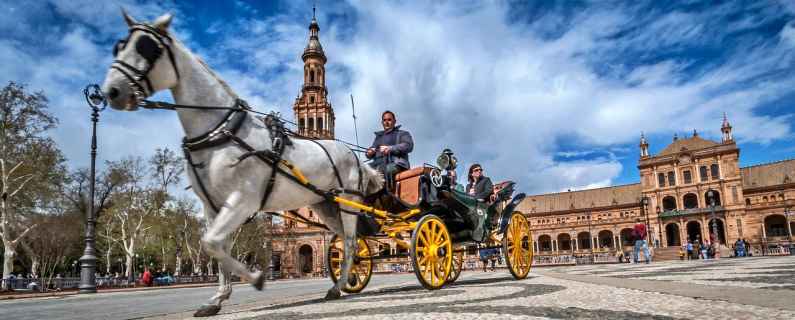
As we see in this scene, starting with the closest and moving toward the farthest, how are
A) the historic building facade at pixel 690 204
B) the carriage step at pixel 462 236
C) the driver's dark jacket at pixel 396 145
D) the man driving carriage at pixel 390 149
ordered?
the man driving carriage at pixel 390 149, the driver's dark jacket at pixel 396 145, the carriage step at pixel 462 236, the historic building facade at pixel 690 204

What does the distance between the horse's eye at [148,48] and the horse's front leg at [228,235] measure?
124 centimetres

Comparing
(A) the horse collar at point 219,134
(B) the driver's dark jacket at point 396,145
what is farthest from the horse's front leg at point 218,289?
(B) the driver's dark jacket at point 396,145

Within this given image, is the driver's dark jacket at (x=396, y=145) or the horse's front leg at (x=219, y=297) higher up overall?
the driver's dark jacket at (x=396, y=145)

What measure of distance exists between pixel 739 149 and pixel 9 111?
72.8 metres

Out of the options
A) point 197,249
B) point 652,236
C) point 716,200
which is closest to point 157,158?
point 197,249

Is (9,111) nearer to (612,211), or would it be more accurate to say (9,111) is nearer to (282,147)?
(282,147)

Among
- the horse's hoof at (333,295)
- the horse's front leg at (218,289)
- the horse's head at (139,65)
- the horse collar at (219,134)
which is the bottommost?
the horse's hoof at (333,295)

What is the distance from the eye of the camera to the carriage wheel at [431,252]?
542 centimetres

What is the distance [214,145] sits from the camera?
4.13 meters

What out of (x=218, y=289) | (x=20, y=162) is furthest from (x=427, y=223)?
(x=20, y=162)

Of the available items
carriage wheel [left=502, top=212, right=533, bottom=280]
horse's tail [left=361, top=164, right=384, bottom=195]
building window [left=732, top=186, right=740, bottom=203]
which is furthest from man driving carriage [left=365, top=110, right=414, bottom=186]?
building window [left=732, top=186, right=740, bottom=203]

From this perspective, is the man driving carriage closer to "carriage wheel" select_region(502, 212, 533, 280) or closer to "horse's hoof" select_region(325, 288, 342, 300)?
"horse's hoof" select_region(325, 288, 342, 300)

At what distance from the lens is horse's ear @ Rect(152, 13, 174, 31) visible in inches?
159

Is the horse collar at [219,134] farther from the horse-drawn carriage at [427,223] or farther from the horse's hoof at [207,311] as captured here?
the horse-drawn carriage at [427,223]
